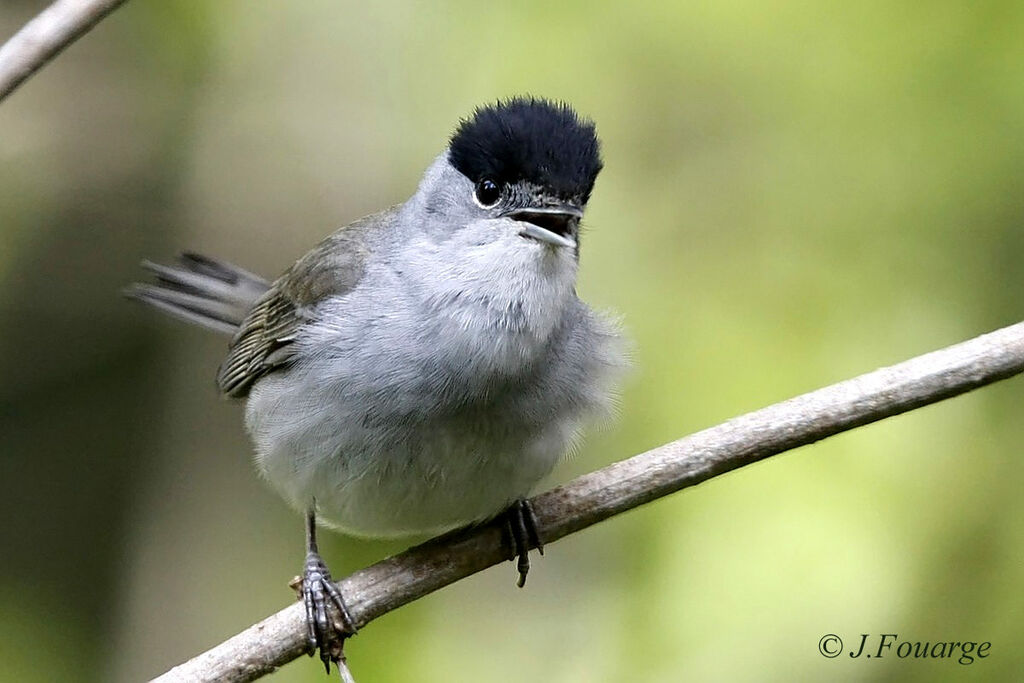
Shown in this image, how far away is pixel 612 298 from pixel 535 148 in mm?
1372

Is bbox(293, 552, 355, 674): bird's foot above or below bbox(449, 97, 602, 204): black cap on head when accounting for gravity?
below

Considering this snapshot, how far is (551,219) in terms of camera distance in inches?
129

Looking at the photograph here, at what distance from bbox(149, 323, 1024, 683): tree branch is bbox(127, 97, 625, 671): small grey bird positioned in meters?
0.11

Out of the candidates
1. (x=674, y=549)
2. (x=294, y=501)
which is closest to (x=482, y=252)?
(x=294, y=501)

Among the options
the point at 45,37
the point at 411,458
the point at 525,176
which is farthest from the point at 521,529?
the point at 45,37

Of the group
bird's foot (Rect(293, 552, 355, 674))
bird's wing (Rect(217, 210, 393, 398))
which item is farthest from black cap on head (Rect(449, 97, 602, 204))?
bird's foot (Rect(293, 552, 355, 674))

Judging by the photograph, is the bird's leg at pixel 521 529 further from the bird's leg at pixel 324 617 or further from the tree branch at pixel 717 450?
the bird's leg at pixel 324 617

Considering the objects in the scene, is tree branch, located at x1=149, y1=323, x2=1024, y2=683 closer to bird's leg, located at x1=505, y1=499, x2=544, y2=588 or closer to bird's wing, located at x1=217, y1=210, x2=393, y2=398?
bird's leg, located at x1=505, y1=499, x2=544, y2=588

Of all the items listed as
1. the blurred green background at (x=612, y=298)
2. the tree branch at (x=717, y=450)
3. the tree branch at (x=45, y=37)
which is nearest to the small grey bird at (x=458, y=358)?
the tree branch at (x=717, y=450)

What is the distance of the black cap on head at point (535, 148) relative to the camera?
329 centimetres

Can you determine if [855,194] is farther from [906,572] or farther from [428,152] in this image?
[428,152]

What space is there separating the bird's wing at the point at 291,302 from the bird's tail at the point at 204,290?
369mm

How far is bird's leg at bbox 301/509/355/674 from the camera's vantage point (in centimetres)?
317

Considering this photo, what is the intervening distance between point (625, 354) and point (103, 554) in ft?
9.37
